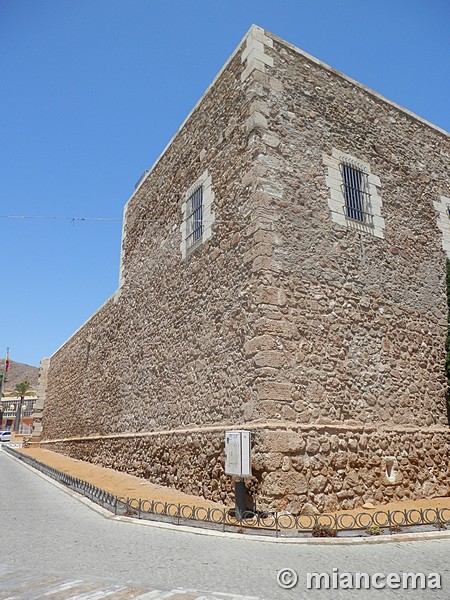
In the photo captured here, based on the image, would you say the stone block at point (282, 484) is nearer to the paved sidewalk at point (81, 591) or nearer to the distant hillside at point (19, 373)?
the paved sidewalk at point (81, 591)

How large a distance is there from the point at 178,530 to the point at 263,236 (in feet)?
14.7

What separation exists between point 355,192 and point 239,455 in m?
5.77

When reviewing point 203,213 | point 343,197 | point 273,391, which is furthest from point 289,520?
point 203,213

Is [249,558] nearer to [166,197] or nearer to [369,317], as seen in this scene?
[369,317]

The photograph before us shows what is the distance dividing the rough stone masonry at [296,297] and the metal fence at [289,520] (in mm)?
349

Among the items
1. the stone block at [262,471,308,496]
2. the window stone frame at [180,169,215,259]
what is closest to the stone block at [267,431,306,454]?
the stone block at [262,471,308,496]

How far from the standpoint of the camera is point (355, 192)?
9.19 m

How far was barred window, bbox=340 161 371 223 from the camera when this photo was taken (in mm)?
8992

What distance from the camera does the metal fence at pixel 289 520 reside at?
5281 millimetres

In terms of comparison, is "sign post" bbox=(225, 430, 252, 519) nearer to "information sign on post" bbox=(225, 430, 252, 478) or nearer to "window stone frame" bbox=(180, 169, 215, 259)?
"information sign on post" bbox=(225, 430, 252, 478)

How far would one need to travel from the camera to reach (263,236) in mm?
7496

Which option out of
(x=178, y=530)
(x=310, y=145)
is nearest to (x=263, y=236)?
(x=310, y=145)

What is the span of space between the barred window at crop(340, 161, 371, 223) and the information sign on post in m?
4.86

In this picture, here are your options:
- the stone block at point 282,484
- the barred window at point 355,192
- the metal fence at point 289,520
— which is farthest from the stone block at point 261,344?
the barred window at point 355,192
